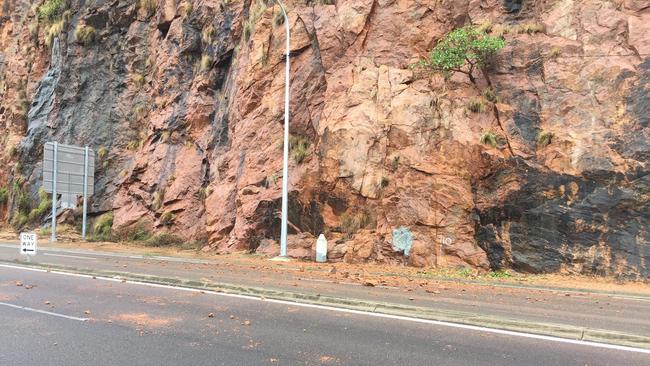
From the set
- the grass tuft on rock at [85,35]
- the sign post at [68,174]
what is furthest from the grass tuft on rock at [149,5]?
the sign post at [68,174]

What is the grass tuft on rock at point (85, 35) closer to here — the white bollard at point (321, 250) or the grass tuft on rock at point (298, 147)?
the grass tuft on rock at point (298, 147)

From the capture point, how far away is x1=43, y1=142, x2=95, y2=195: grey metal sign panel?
28.8m

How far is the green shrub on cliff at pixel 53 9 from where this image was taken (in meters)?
36.9

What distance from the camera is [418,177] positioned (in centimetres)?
1802

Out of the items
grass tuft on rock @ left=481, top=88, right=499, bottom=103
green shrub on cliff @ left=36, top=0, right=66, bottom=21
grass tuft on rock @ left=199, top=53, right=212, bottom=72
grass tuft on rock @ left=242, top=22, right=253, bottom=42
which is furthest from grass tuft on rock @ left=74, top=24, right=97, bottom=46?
grass tuft on rock @ left=481, top=88, right=499, bottom=103

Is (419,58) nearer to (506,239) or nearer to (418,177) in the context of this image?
(418,177)

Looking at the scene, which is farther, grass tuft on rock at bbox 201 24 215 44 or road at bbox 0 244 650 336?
grass tuft on rock at bbox 201 24 215 44

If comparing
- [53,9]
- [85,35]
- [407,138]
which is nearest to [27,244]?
[407,138]

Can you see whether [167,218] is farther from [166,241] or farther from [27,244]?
[27,244]

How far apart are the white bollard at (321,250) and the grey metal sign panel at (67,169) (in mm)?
18459

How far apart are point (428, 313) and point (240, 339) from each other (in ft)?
10.5

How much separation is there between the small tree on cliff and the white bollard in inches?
318

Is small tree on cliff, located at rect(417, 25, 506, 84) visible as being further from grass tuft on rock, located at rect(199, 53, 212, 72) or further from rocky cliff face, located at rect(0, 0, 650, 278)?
grass tuft on rock, located at rect(199, 53, 212, 72)

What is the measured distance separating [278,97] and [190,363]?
18.6 meters
